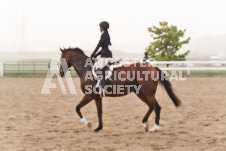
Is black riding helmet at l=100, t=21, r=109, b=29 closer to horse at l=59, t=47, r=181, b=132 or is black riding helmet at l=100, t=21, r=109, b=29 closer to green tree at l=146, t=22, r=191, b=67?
horse at l=59, t=47, r=181, b=132

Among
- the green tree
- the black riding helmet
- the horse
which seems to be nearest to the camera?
the horse

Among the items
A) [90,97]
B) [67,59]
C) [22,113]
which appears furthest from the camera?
[22,113]

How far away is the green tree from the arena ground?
69.5 feet

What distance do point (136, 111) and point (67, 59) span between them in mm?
3751

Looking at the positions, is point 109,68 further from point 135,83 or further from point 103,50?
point 135,83

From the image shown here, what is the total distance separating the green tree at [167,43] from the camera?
1372 inches

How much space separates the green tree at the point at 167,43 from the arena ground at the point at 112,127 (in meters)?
21.2

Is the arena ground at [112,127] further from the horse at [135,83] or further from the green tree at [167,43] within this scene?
the green tree at [167,43]

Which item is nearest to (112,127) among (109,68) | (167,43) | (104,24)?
(109,68)

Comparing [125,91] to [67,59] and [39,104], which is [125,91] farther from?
[39,104]

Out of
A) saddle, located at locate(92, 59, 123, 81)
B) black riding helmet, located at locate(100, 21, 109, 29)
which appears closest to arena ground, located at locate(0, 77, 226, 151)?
saddle, located at locate(92, 59, 123, 81)

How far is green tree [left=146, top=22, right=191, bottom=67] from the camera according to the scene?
114 ft

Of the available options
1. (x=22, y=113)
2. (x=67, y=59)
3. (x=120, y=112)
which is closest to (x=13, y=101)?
(x=22, y=113)

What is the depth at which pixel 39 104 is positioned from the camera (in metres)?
13.5
